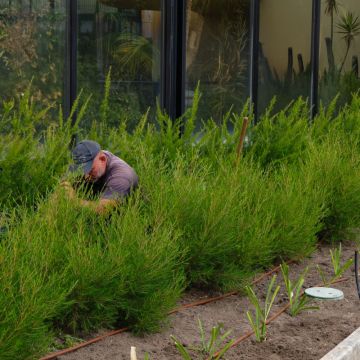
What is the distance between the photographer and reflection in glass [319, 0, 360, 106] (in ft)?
51.5

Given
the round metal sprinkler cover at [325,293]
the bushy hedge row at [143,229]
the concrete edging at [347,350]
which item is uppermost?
the bushy hedge row at [143,229]

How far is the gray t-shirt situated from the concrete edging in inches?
76.9

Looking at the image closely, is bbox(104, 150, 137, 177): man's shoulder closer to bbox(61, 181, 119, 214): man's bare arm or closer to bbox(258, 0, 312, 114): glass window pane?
bbox(61, 181, 119, 214): man's bare arm

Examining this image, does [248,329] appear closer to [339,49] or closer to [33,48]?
[33,48]

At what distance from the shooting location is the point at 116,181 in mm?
6875

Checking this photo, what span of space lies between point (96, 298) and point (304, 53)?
1002 cm

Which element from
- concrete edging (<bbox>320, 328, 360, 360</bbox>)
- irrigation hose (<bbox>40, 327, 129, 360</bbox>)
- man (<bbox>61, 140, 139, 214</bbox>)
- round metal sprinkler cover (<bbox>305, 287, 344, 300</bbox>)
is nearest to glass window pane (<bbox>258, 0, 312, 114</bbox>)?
round metal sprinkler cover (<bbox>305, 287, 344, 300</bbox>)

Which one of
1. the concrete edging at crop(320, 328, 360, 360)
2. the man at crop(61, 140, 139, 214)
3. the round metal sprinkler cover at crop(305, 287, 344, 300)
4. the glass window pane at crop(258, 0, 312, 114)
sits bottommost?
the round metal sprinkler cover at crop(305, 287, 344, 300)

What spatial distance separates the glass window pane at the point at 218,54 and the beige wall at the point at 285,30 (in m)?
0.59

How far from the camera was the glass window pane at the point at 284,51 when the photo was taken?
1346cm

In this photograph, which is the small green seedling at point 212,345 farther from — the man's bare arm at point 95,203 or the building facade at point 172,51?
the building facade at point 172,51

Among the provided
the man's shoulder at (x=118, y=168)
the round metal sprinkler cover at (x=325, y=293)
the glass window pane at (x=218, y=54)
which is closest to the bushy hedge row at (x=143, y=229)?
the man's shoulder at (x=118, y=168)

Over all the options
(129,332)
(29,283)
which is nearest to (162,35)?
(129,332)

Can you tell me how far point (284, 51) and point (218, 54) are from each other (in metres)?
1.97
